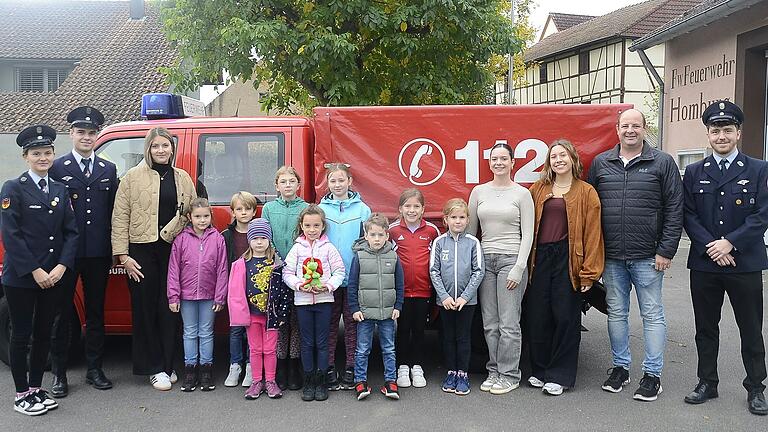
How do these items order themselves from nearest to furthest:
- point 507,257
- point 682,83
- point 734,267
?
point 734,267 → point 507,257 → point 682,83

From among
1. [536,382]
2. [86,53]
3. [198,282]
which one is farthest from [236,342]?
[86,53]

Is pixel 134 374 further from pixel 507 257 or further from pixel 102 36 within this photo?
pixel 102 36

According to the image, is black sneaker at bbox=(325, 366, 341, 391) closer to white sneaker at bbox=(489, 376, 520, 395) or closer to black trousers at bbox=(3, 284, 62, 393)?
white sneaker at bbox=(489, 376, 520, 395)

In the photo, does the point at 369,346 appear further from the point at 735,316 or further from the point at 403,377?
the point at 735,316

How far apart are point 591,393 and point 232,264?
2.80 meters

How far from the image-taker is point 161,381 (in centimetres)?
502

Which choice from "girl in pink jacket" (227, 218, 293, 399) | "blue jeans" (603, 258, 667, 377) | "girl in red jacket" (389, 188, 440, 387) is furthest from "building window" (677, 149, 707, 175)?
"girl in pink jacket" (227, 218, 293, 399)

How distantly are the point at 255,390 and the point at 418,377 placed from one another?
1214 millimetres

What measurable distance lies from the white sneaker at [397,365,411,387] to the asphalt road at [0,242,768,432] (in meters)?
0.07

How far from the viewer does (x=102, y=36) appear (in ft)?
84.0

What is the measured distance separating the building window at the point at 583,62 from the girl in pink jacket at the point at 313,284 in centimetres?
2372

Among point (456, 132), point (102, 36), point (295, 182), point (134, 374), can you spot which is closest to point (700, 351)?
point (456, 132)

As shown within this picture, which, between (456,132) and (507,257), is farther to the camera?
(456,132)

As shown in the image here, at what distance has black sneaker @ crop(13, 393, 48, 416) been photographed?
177 inches
